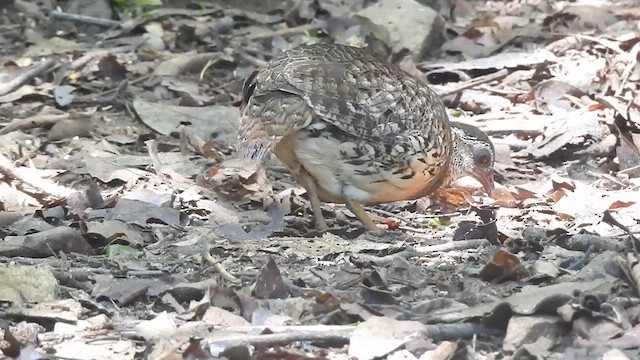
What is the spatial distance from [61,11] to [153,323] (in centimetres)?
579

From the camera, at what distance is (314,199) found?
591cm

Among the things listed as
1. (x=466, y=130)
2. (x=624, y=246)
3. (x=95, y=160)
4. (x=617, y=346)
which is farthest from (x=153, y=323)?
(x=466, y=130)

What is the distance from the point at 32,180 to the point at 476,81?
11.3 ft

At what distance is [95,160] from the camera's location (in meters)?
6.48

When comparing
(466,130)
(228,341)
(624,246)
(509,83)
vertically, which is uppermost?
(228,341)

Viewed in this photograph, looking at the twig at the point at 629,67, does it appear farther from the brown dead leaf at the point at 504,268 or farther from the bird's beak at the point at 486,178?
the brown dead leaf at the point at 504,268

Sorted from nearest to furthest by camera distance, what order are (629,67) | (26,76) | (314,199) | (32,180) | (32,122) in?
(314,199)
(32,180)
(32,122)
(26,76)
(629,67)

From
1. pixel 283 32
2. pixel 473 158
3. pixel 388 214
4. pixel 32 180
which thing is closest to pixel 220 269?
pixel 32 180

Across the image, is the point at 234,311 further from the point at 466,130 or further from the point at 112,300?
the point at 466,130

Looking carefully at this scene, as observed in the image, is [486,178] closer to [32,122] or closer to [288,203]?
[288,203]

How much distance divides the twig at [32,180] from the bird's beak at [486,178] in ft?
7.42

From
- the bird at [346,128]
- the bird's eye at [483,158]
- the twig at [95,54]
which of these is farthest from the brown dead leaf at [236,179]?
the twig at [95,54]

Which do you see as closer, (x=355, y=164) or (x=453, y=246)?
(x=453, y=246)

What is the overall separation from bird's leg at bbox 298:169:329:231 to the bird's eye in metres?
1.06
